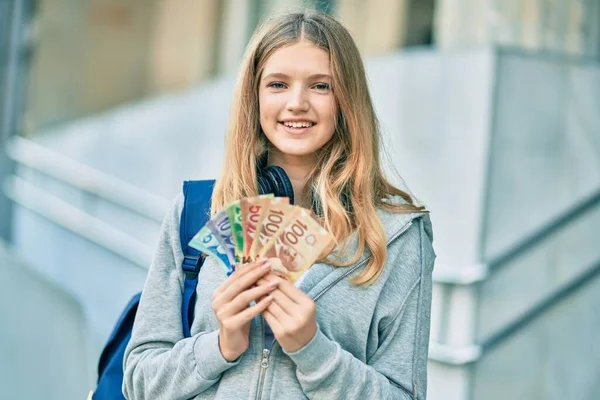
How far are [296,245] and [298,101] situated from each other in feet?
1.31

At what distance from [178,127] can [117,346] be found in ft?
17.1

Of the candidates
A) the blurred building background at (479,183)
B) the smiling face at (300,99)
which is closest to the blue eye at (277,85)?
the smiling face at (300,99)

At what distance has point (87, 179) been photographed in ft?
29.2

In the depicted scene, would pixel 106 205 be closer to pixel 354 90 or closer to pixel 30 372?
pixel 30 372

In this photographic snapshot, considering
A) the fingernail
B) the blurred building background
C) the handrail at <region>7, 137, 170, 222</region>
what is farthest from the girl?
the handrail at <region>7, 137, 170, 222</region>

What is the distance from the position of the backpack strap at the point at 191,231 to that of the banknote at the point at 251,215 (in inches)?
12.7

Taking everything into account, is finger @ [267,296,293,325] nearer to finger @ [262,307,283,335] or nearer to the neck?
finger @ [262,307,283,335]

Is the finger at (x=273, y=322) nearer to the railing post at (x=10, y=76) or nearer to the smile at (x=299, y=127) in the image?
the smile at (x=299, y=127)

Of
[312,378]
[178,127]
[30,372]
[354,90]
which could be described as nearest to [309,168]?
[354,90]

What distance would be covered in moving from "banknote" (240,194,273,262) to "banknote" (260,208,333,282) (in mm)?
37

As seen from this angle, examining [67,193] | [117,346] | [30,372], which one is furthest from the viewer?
[67,193]

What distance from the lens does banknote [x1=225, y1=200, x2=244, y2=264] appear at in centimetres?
182

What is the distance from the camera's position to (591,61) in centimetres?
475

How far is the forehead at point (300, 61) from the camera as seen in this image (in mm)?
Result: 2092
